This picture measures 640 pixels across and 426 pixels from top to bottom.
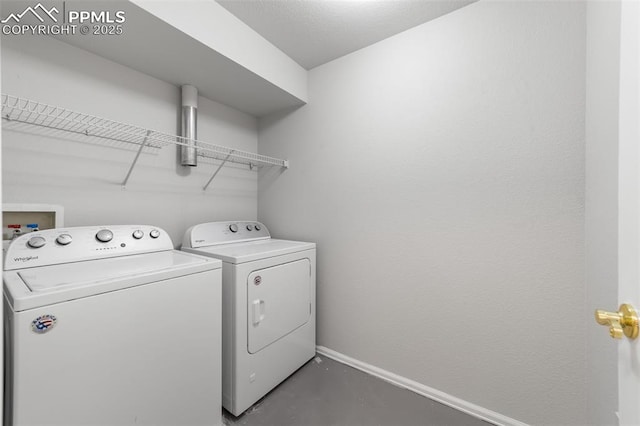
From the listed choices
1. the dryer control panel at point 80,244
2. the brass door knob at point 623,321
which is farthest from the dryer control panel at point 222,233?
the brass door knob at point 623,321

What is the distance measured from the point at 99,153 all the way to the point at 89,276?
3.14ft

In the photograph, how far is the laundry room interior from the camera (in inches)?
49.5

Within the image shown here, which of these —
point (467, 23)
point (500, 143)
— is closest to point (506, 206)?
point (500, 143)

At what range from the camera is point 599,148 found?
A: 38.6 inches

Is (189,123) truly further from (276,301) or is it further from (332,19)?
(276,301)

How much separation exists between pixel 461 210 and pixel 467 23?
1135 mm

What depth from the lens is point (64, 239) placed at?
4.04 ft

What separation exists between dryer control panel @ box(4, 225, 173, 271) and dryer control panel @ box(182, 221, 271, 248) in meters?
0.18

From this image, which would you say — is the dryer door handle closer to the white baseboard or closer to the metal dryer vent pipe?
the white baseboard

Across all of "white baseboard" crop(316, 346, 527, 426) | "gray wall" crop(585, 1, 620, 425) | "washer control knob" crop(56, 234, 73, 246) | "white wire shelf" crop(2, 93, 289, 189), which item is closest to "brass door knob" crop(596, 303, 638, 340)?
"gray wall" crop(585, 1, 620, 425)

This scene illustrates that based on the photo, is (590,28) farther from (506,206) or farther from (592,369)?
(592,369)

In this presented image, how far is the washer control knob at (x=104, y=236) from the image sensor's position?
134cm

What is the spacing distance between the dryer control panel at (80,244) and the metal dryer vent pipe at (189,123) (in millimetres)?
591

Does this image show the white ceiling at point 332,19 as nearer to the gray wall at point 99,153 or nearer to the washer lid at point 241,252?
the gray wall at point 99,153
